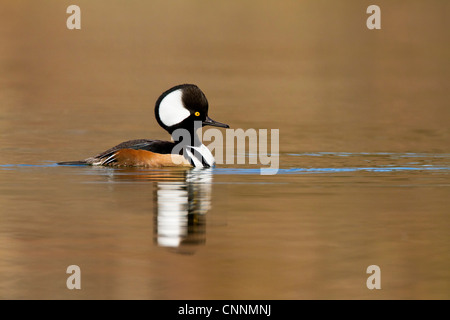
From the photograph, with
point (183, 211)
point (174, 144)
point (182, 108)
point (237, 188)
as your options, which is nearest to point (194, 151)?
point (174, 144)

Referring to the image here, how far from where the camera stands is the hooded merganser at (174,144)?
1402 centimetres

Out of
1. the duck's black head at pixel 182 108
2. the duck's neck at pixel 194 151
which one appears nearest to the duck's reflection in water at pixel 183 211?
the duck's neck at pixel 194 151

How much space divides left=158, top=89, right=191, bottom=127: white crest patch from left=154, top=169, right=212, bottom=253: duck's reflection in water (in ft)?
3.31

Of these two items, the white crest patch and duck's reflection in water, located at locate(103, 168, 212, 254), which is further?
the white crest patch

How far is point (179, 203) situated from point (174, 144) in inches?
112

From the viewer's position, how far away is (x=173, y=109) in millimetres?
14406

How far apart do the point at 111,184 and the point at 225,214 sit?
7.36 feet

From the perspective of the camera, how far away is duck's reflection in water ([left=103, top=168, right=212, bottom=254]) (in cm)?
986

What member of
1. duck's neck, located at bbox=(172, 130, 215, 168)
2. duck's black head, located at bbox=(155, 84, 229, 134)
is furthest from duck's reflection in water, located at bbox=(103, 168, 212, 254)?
duck's black head, located at bbox=(155, 84, 229, 134)

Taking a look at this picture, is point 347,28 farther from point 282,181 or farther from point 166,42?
point 282,181

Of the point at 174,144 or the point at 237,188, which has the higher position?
the point at 174,144

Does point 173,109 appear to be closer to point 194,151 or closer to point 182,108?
point 182,108

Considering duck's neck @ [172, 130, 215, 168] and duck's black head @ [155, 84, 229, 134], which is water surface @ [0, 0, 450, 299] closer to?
duck's neck @ [172, 130, 215, 168]

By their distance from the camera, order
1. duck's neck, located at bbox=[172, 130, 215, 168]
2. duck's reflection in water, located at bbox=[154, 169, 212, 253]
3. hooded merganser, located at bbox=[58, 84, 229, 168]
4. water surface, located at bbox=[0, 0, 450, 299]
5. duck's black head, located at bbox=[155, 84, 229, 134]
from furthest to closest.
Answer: duck's black head, located at bbox=[155, 84, 229, 134] → duck's neck, located at bbox=[172, 130, 215, 168] → hooded merganser, located at bbox=[58, 84, 229, 168] → duck's reflection in water, located at bbox=[154, 169, 212, 253] → water surface, located at bbox=[0, 0, 450, 299]
